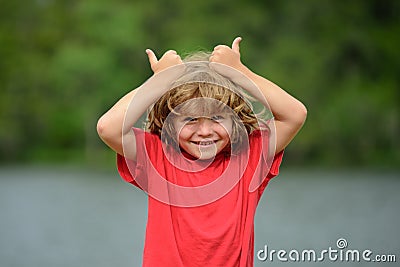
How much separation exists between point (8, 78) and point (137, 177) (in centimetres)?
2792

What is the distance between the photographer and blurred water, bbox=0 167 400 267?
6.15m

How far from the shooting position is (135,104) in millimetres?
2666

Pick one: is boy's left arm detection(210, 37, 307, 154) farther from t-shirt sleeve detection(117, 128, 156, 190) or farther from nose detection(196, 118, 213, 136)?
t-shirt sleeve detection(117, 128, 156, 190)

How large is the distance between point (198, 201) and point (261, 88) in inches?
14.8

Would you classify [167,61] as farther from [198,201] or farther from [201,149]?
[198,201]

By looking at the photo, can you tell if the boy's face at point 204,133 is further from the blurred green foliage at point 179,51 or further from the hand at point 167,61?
the blurred green foliage at point 179,51

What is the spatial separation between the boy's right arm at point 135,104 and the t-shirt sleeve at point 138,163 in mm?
46

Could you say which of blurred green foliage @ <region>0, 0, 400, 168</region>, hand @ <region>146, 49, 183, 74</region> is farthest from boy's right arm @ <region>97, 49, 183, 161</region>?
blurred green foliage @ <region>0, 0, 400, 168</region>

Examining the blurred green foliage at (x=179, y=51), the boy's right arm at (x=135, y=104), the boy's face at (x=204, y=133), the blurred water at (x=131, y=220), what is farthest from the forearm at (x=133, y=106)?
the blurred green foliage at (x=179, y=51)

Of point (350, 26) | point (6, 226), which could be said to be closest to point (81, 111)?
point (350, 26)

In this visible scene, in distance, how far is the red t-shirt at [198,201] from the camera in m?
2.66

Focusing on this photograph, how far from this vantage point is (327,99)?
26.2 m

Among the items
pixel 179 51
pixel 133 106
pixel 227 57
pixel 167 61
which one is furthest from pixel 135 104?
pixel 179 51

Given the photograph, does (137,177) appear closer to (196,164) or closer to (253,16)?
(196,164)
